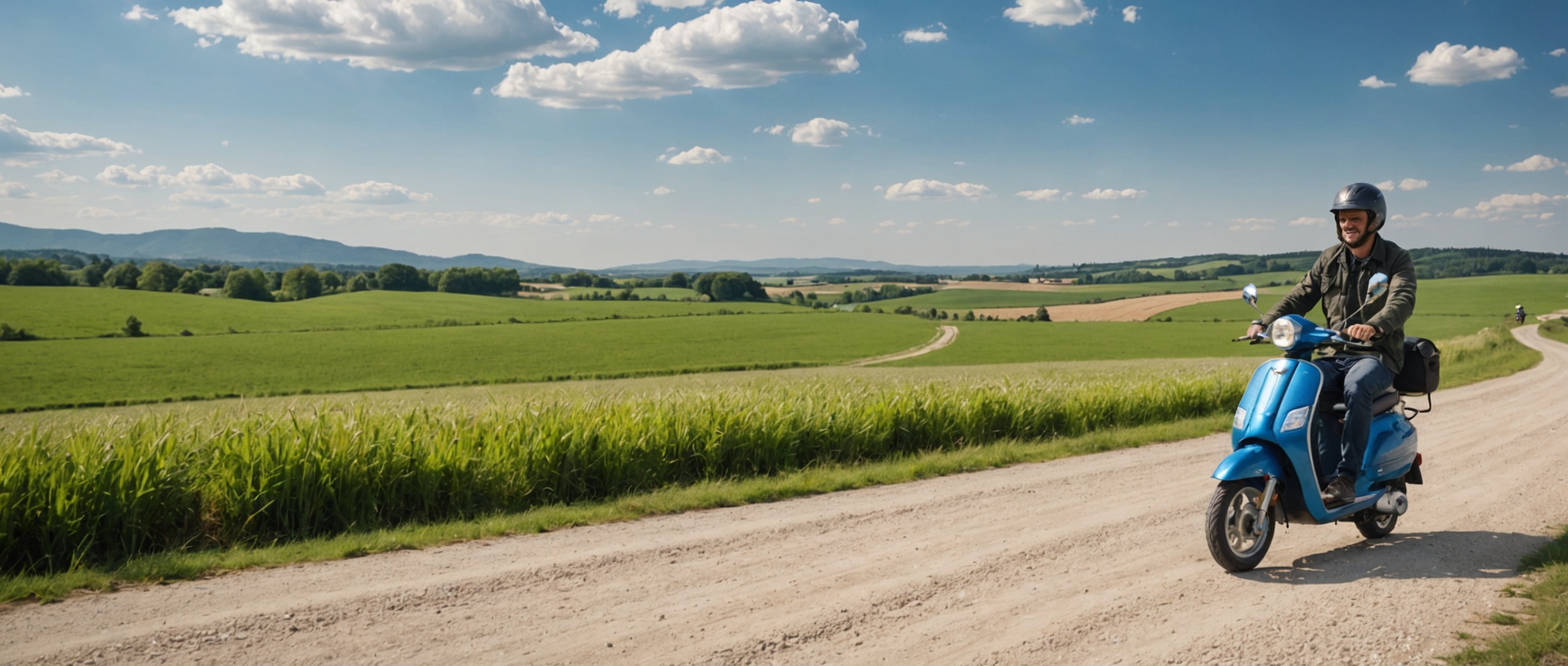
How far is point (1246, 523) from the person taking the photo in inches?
214

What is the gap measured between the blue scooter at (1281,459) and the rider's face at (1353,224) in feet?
1.86

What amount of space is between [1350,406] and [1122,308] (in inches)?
3561

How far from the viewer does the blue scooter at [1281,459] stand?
5.32 m

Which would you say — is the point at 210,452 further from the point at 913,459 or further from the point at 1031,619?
the point at 913,459

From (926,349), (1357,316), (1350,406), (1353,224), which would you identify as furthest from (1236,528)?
(926,349)

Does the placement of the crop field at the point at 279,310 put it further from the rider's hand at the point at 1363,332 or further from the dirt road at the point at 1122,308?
the rider's hand at the point at 1363,332

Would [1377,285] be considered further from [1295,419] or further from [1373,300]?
[1295,419]

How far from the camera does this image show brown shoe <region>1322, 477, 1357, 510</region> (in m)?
5.61

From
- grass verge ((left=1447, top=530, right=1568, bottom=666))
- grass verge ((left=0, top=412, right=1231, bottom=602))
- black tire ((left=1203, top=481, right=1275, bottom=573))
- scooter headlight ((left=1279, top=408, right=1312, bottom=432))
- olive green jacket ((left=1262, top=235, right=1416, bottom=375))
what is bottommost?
grass verge ((left=0, top=412, right=1231, bottom=602))

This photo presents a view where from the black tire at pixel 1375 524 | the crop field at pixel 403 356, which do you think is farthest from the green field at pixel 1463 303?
the black tire at pixel 1375 524

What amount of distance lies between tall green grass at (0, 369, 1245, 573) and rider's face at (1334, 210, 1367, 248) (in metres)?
5.68

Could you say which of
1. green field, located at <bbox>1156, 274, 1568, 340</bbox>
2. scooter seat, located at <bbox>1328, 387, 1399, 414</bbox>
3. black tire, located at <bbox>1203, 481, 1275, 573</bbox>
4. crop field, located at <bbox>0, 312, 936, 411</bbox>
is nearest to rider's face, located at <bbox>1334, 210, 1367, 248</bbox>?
scooter seat, located at <bbox>1328, 387, 1399, 414</bbox>

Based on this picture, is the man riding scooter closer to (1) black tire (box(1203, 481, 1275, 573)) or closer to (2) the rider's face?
(2) the rider's face

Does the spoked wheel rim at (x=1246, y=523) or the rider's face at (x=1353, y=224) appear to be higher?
the rider's face at (x=1353, y=224)
